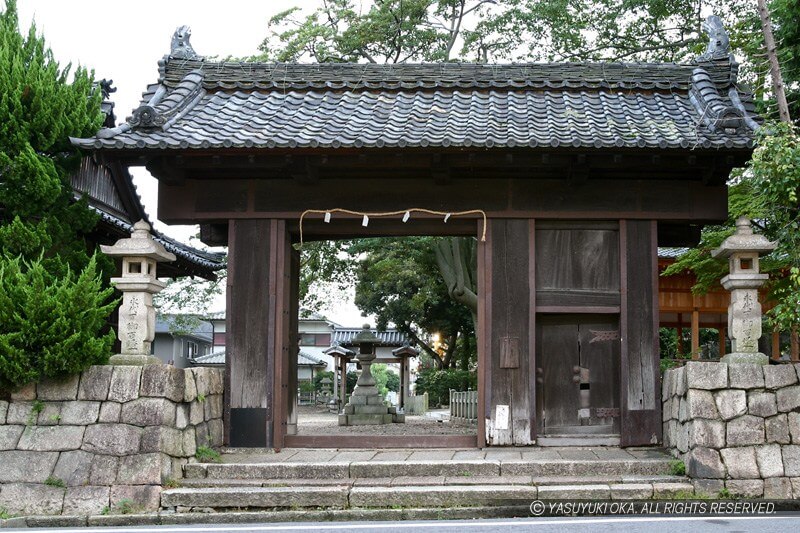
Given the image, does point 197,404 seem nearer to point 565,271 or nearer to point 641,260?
point 565,271

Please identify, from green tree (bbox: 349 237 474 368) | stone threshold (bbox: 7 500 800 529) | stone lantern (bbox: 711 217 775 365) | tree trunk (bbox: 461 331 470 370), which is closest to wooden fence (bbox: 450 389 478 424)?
green tree (bbox: 349 237 474 368)

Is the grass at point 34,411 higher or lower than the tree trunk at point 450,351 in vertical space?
lower

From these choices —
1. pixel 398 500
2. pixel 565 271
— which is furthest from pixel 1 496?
pixel 565 271

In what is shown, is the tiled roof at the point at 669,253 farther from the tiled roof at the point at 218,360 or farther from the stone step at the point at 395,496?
the tiled roof at the point at 218,360

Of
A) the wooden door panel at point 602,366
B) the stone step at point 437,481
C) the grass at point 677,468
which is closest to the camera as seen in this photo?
the stone step at point 437,481

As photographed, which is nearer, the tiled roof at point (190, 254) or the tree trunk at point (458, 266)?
the tiled roof at point (190, 254)

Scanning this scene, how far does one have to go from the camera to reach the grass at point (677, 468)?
9305 mm

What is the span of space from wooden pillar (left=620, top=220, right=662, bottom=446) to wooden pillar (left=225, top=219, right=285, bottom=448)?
15.3 ft

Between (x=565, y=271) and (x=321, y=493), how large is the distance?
4.62 metres

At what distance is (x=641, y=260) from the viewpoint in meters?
11.0

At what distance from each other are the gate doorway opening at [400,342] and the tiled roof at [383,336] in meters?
0.06

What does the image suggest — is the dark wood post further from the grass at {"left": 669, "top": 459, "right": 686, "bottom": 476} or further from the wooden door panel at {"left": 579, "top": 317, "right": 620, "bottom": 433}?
the grass at {"left": 669, "top": 459, "right": 686, "bottom": 476}

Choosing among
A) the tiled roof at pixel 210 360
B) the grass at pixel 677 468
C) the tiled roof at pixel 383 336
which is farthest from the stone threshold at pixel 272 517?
the tiled roof at pixel 210 360

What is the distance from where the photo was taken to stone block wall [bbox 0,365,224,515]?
8.88m
